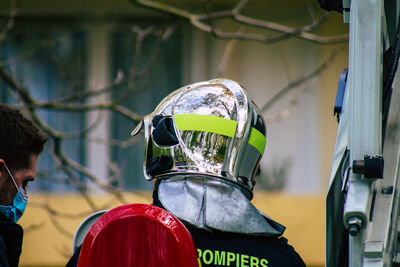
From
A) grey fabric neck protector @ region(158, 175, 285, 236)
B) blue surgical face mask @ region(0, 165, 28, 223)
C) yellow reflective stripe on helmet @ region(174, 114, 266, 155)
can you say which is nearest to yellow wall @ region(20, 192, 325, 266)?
blue surgical face mask @ region(0, 165, 28, 223)

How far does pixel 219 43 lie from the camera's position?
1114 centimetres

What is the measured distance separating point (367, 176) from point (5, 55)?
8771mm

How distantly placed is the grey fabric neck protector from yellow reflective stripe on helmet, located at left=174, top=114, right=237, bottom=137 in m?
0.20

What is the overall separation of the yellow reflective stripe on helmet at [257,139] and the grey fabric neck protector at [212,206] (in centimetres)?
25

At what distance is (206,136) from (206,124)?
0.16 ft

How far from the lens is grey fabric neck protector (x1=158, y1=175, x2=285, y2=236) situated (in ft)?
9.45

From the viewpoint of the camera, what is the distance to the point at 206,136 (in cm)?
315

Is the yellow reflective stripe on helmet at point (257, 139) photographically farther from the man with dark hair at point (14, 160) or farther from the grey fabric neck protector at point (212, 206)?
the man with dark hair at point (14, 160)

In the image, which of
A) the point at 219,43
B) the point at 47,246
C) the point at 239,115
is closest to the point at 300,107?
the point at 219,43

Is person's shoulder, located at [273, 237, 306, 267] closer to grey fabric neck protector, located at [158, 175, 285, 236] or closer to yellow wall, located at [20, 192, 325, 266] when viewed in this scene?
grey fabric neck protector, located at [158, 175, 285, 236]

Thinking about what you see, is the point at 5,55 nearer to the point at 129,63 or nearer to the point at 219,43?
the point at 129,63

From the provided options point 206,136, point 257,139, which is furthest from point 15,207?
point 257,139

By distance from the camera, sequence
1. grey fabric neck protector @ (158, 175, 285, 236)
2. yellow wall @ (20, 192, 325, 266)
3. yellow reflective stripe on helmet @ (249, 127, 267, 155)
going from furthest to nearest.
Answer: yellow wall @ (20, 192, 325, 266), yellow reflective stripe on helmet @ (249, 127, 267, 155), grey fabric neck protector @ (158, 175, 285, 236)

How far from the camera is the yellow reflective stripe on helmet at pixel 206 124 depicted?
3.16m
